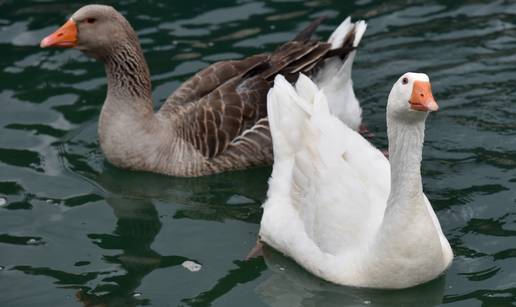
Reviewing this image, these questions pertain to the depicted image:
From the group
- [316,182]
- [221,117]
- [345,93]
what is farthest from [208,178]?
[316,182]

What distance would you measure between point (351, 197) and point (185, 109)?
300 cm

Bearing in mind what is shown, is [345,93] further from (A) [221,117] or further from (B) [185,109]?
(B) [185,109]

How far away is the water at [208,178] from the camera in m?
8.60

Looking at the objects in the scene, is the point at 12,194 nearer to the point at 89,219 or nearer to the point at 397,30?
the point at 89,219

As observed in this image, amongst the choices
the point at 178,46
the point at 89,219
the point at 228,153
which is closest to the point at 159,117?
the point at 228,153

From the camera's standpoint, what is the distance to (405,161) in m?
7.78

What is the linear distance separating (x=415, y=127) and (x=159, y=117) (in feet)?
12.9

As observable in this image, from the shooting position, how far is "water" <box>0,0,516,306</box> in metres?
8.60

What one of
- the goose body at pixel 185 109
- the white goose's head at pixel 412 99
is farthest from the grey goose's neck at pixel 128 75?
the white goose's head at pixel 412 99

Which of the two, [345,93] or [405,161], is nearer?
[405,161]

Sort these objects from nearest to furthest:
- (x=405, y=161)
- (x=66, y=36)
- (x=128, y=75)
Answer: (x=405, y=161)
(x=66, y=36)
(x=128, y=75)

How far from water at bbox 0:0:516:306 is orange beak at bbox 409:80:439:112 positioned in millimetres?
1735

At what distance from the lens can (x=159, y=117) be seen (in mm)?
10906

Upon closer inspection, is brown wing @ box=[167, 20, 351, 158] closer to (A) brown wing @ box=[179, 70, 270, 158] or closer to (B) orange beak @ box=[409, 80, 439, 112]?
(A) brown wing @ box=[179, 70, 270, 158]
